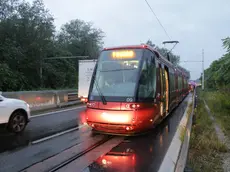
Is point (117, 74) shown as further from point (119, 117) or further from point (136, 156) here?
point (136, 156)

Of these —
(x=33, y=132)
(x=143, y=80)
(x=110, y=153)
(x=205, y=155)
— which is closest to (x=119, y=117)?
(x=110, y=153)

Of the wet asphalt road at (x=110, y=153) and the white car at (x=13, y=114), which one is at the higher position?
the white car at (x=13, y=114)

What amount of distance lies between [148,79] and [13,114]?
183 inches

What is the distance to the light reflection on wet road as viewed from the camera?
5048mm

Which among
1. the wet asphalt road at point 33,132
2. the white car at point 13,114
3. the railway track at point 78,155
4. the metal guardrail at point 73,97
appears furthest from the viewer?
the metal guardrail at point 73,97

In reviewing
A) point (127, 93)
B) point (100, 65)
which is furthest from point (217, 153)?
point (100, 65)

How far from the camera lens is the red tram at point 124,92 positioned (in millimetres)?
6977

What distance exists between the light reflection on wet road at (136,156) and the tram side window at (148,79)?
1.33 metres

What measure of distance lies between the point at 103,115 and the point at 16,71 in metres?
23.8

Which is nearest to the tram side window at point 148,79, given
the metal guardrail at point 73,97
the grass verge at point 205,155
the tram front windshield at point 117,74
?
the tram front windshield at point 117,74

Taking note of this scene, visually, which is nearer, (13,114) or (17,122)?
(13,114)

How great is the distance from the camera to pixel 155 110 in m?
7.89

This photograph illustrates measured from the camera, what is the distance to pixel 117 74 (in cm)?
766

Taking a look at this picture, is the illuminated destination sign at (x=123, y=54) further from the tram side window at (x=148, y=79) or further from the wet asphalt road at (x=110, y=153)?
the wet asphalt road at (x=110, y=153)
